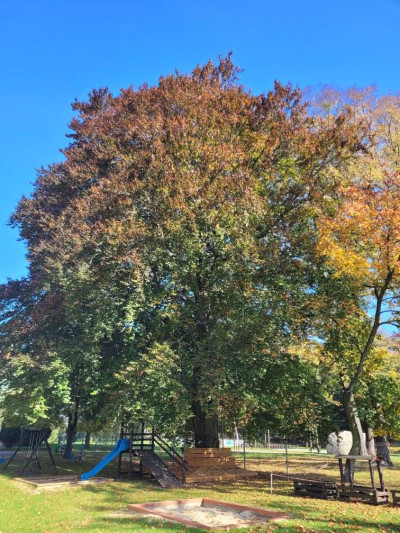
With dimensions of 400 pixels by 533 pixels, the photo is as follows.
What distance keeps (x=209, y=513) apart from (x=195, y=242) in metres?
11.5

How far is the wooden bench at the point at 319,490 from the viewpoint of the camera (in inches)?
598

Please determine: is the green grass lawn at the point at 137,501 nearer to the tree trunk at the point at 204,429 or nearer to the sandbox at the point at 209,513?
the sandbox at the point at 209,513

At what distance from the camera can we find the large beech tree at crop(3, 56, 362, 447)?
18.8 meters

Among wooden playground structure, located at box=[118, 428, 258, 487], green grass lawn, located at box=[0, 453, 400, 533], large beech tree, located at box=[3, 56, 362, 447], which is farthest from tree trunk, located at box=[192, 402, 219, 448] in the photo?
green grass lawn, located at box=[0, 453, 400, 533]

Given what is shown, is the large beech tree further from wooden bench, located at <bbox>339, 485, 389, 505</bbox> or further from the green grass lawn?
wooden bench, located at <bbox>339, 485, 389, 505</bbox>

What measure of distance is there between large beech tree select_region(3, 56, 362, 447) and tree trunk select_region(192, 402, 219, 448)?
79 millimetres

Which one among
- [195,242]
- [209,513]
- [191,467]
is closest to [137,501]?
[209,513]

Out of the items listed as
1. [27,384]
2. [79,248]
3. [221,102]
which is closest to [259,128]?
[221,102]

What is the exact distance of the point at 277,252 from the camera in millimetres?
20703

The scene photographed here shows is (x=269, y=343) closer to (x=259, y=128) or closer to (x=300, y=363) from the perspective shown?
(x=300, y=363)

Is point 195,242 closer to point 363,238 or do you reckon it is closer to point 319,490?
point 363,238

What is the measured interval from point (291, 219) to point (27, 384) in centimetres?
1576

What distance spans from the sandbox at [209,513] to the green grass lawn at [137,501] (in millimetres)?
431

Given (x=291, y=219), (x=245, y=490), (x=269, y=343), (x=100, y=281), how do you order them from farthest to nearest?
(x=291, y=219) → (x=100, y=281) → (x=269, y=343) → (x=245, y=490)
